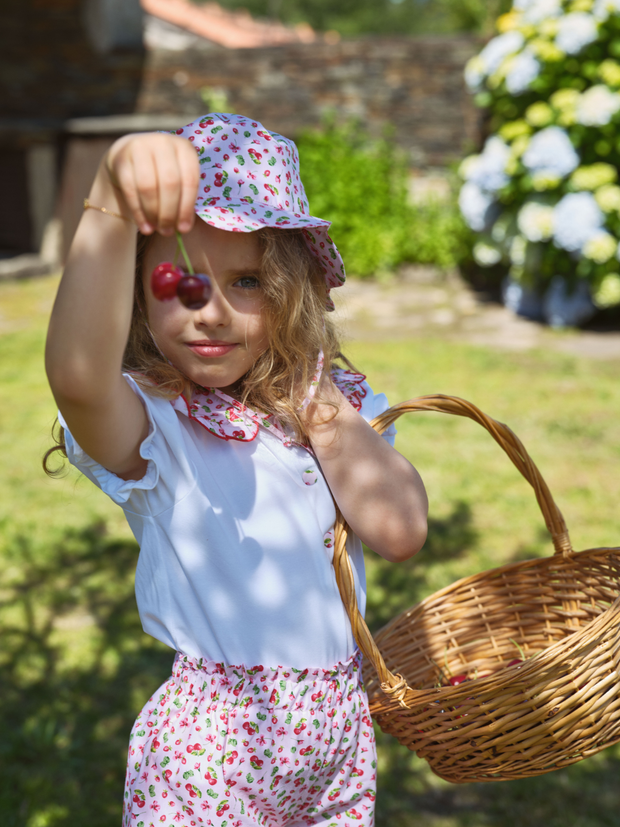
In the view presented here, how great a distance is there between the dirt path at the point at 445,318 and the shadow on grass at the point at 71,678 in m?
2.82

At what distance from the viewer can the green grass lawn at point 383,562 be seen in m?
2.19

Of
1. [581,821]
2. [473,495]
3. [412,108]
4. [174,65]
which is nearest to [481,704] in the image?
[581,821]

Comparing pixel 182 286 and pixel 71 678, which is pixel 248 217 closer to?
pixel 182 286

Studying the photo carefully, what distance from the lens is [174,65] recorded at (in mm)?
9031

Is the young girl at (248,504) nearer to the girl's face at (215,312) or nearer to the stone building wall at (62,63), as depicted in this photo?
the girl's face at (215,312)

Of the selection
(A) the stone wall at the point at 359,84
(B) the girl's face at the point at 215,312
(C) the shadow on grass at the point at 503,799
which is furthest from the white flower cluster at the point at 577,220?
(B) the girl's face at the point at 215,312

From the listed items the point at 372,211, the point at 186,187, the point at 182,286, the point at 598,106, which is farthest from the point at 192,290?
the point at 372,211

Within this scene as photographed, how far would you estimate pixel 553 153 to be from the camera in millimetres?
5980

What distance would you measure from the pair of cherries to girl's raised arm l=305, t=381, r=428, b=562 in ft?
1.40

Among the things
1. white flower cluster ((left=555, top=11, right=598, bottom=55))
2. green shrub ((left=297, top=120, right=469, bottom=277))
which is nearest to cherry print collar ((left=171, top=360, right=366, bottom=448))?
white flower cluster ((left=555, top=11, right=598, bottom=55))

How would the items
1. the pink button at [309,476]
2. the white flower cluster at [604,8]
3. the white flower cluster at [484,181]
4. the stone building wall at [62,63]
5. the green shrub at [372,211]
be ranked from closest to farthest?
the pink button at [309,476]
the white flower cluster at [604,8]
the white flower cluster at [484,181]
the green shrub at [372,211]
the stone building wall at [62,63]

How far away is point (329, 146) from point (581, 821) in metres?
7.57

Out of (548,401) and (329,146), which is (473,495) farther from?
(329,146)

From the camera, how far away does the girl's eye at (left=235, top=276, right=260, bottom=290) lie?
4.14 feet
